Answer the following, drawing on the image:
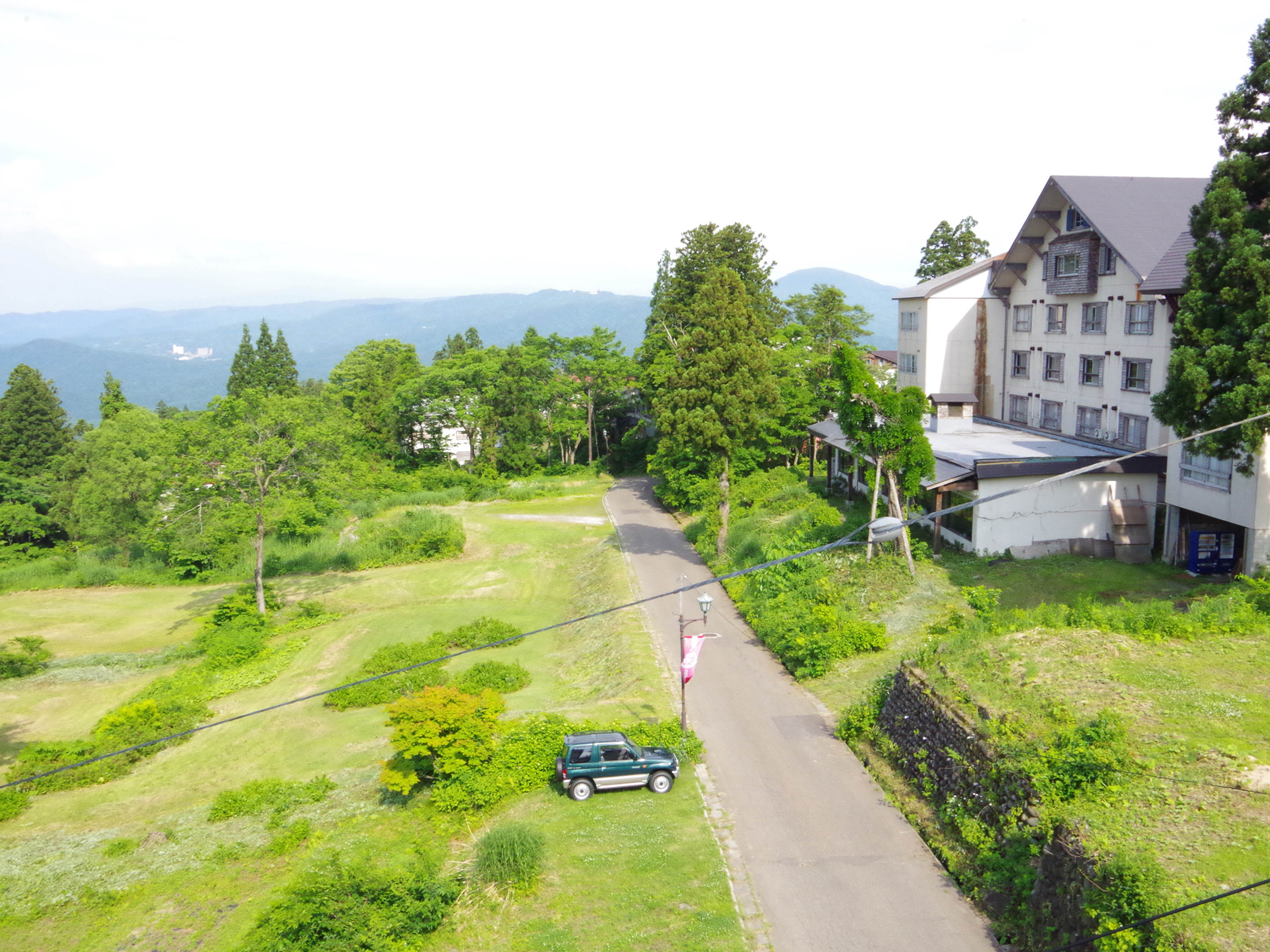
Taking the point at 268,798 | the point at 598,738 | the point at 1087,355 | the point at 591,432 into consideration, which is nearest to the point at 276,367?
the point at 591,432

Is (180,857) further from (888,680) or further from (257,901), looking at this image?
(888,680)

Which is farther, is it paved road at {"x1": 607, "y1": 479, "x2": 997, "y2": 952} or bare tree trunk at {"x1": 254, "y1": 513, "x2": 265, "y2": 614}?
bare tree trunk at {"x1": 254, "y1": 513, "x2": 265, "y2": 614}

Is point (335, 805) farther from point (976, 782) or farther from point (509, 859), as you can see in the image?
point (976, 782)

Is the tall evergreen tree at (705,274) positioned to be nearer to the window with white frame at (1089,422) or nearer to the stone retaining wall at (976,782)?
the window with white frame at (1089,422)

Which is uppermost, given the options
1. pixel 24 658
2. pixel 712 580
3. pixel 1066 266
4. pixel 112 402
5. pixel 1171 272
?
pixel 1066 266

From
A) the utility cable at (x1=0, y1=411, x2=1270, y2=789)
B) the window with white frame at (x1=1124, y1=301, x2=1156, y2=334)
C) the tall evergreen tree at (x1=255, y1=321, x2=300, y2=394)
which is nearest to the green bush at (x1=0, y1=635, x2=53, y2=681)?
the utility cable at (x1=0, y1=411, x2=1270, y2=789)

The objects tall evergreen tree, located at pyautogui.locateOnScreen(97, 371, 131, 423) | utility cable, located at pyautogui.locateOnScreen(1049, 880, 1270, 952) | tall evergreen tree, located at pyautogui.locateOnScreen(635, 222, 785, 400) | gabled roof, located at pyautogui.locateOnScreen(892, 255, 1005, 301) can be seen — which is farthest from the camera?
tall evergreen tree, located at pyautogui.locateOnScreen(97, 371, 131, 423)

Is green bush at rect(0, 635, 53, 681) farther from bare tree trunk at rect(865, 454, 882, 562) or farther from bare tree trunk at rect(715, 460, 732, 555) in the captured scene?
bare tree trunk at rect(865, 454, 882, 562)
